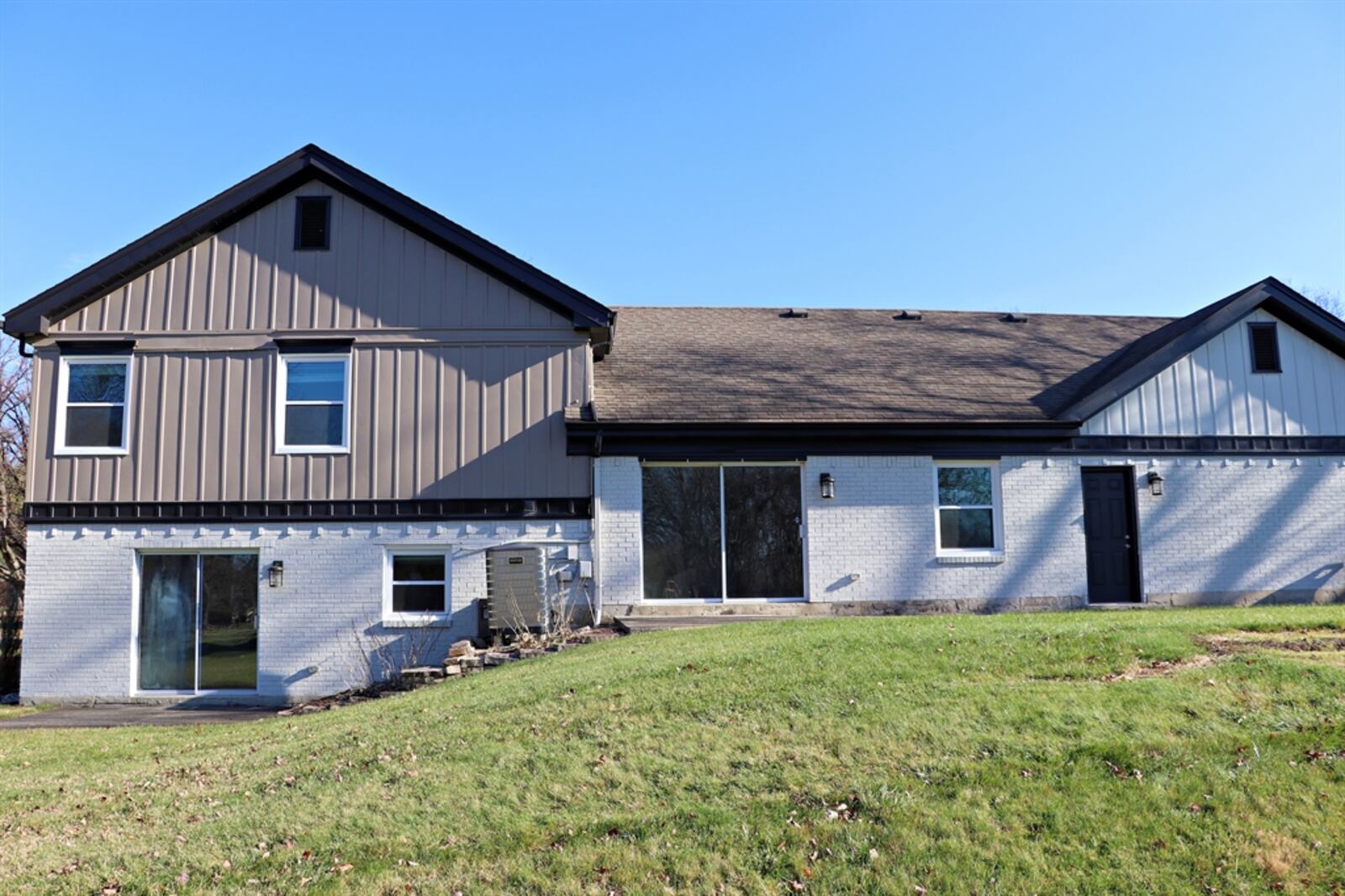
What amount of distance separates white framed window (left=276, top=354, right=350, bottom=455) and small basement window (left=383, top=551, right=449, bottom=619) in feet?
6.68

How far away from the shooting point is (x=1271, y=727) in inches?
292

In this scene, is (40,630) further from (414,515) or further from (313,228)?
(313,228)

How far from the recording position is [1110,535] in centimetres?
1627

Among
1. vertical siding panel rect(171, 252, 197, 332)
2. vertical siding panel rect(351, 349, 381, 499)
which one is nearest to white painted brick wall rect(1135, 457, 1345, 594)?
vertical siding panel rect(351, 349, 381, 499)

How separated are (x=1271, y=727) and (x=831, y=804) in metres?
3.56

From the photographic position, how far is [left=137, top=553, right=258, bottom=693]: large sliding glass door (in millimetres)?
15047

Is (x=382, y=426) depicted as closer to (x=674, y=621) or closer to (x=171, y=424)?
(x=171, y=424)

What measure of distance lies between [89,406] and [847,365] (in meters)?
12.4

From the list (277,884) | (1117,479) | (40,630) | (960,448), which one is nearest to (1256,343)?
(1117,479)

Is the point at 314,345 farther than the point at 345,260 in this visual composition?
No

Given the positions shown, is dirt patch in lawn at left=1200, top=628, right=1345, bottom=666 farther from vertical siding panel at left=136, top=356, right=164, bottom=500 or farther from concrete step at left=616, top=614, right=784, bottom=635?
vertical siding panel at left=136, top=356, right=164, bottom=500

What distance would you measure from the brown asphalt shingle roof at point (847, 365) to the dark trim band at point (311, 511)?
1.89m

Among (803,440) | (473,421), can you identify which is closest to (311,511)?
(473,421)

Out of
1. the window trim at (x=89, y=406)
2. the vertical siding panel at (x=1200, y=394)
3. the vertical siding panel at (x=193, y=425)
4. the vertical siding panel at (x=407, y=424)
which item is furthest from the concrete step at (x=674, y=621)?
the window trim at (x=89, y=406)
